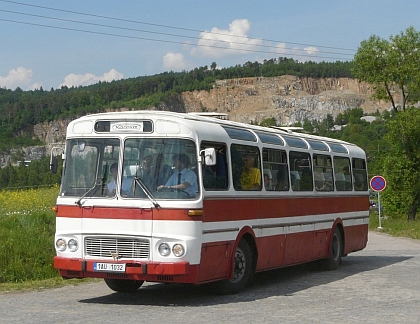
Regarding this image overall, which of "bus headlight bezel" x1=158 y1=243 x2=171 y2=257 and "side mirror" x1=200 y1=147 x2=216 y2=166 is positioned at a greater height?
"side mirror" x1=200 y1=147 x2=216 y2=166

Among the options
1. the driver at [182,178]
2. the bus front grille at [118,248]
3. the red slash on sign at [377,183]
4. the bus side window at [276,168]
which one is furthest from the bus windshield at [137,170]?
the red slash on sign at [377,183]

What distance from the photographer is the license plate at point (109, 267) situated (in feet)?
36.0

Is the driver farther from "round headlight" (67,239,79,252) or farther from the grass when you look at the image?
the grass

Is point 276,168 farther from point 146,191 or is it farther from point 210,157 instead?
point 146,191

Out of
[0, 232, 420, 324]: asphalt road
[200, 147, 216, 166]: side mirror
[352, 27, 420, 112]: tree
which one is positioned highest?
[352, 27, 420, 112]: tree

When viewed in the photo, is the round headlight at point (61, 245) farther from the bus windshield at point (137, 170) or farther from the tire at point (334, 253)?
the tire at point (334, 253)

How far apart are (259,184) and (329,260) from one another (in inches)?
176

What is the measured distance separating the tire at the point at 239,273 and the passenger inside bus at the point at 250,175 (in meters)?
0.90

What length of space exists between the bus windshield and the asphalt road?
5.17 feet

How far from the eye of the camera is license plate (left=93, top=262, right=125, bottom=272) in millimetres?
10961

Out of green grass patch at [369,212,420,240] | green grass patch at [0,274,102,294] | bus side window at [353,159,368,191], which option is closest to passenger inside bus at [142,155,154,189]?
green grass patch at [0,274,102,294]

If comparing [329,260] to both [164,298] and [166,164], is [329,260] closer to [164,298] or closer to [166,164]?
[164,298]

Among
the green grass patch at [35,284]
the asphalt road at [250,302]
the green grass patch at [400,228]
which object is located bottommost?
the green grass patch at [400,228]

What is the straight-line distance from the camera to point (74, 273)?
11383 millimetres
